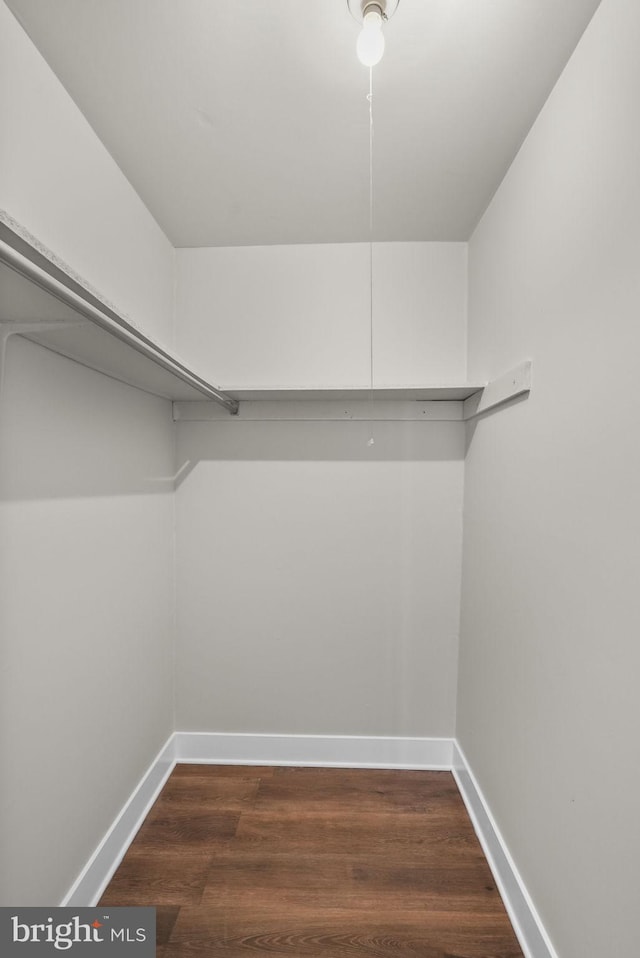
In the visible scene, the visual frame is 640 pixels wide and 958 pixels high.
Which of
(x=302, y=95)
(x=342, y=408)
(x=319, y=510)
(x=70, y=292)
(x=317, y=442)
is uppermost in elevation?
(x=302, y=95)

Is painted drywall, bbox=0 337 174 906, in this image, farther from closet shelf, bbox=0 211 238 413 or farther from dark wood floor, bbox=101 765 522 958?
dark wood floor, bbox=101 765 522 958

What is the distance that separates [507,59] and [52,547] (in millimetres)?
1776

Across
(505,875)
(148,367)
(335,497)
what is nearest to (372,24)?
(148,367)

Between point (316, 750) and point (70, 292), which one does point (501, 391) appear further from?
point (316, 750)

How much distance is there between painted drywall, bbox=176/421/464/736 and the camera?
6.67ft

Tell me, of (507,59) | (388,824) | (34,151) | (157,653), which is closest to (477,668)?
(388,824)

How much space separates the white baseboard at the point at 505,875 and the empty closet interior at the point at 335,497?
0.01 m

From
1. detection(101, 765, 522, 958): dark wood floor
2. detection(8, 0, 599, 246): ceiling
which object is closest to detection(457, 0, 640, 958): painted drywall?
detection(8, 0, 599, 246): ceiling

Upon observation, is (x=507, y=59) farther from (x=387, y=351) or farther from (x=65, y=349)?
(x=65, y=349)

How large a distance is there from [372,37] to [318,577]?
5.96 ft

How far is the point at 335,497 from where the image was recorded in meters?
2.05

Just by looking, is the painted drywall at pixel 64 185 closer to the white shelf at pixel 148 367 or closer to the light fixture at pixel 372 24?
the white shelf at pixel 148 367

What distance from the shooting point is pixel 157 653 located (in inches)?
74.7

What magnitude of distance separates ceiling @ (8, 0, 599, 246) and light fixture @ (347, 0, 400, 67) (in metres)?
0.06
